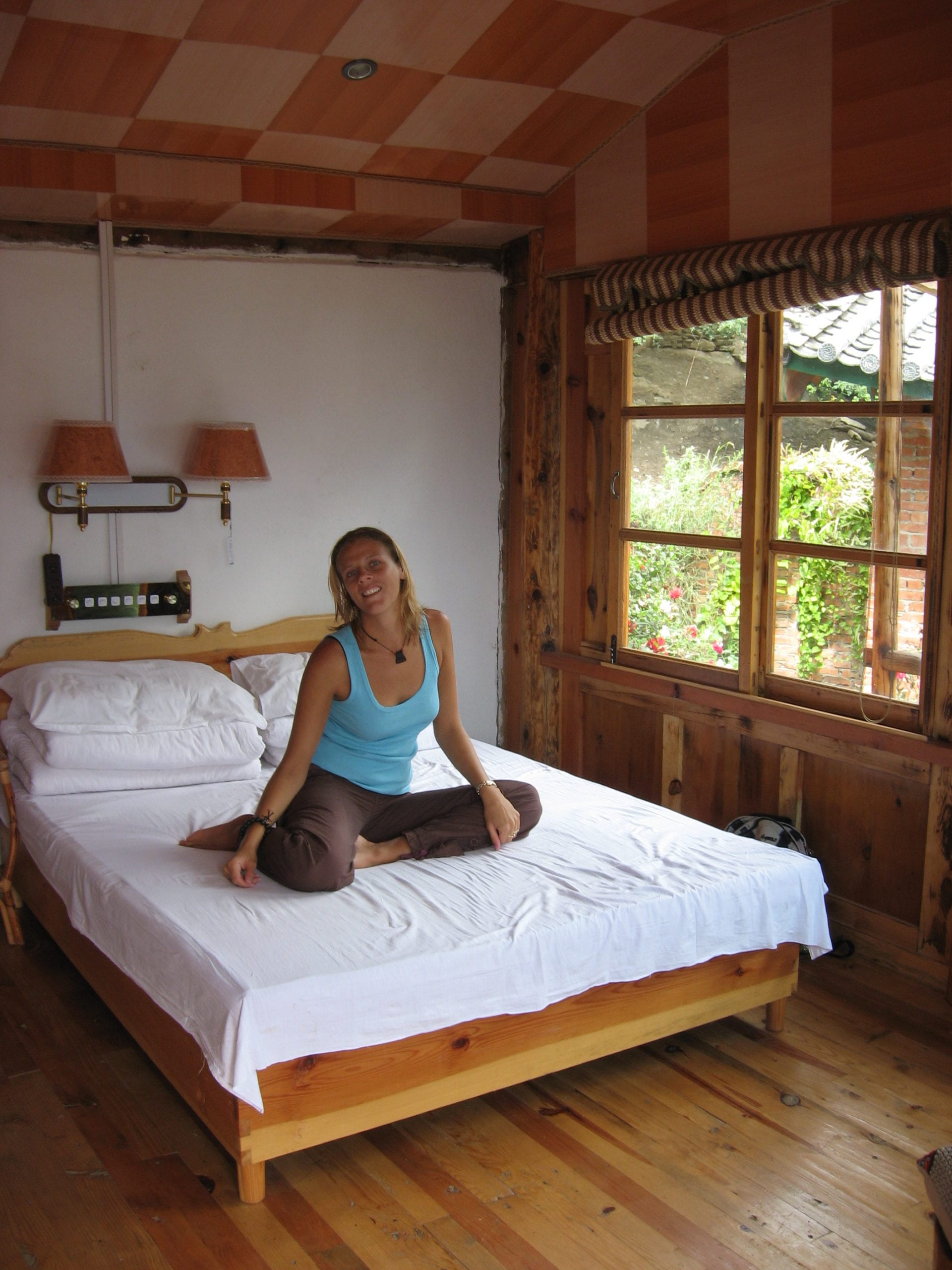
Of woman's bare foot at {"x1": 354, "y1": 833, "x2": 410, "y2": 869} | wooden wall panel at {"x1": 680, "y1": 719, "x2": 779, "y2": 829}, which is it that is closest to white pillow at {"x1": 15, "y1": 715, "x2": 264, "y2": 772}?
woman's bare foot at {"x1": 354, "y1": 833, "x2": 410, "y2": 869}

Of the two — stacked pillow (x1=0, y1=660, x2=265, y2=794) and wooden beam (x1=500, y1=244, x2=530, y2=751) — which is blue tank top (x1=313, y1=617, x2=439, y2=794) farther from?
wooden beam (x1=500, y1=244, x2=530, y2=751)

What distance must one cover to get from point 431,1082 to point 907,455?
78.7 inches

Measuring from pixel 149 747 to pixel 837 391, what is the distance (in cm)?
220

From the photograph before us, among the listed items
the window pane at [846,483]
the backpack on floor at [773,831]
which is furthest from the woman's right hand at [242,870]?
the window pane at [846,483]

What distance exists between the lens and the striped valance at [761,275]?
2.88m

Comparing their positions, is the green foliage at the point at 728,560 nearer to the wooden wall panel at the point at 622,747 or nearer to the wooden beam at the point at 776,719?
the wooden beam at the point at 776,719

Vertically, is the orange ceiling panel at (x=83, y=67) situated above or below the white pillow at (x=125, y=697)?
above

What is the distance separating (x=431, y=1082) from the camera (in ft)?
7.84

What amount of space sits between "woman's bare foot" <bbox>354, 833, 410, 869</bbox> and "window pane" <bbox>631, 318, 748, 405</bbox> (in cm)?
174

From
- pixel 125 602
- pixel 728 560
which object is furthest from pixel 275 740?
pixel 728 560

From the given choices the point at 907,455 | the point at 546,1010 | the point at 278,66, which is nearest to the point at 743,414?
the point at 907,455

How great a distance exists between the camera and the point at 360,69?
10.5 feet

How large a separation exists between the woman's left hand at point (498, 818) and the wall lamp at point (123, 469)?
1545mm

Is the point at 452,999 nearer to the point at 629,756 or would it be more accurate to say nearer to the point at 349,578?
the point at 349,578
